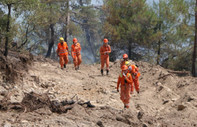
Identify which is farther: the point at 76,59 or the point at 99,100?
the point at 76,59

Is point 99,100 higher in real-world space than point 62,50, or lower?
lower

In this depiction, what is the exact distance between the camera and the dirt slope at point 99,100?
6085mm

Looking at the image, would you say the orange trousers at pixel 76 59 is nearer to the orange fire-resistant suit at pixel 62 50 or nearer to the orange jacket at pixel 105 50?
the orange fire-resistant suit at pixel 62 50

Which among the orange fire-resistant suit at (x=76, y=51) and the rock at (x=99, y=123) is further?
the orange fire-resistant suit at (x=76, y=51)

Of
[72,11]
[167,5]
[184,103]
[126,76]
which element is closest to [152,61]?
[167,5]

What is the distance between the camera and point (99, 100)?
1051 cm

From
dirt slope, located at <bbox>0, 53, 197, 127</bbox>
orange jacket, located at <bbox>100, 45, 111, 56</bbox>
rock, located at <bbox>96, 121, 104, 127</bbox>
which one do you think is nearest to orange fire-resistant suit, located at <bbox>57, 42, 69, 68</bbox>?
dirt slope, located at <bbox>0, 53, 197, 127</bbox>

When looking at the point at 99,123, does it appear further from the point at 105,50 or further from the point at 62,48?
the point at 62,48

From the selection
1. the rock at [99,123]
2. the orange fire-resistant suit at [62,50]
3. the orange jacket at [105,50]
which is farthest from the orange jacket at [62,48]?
the rock at [99,123]

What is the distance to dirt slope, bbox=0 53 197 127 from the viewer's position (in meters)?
6.08

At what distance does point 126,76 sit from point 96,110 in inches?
80.2

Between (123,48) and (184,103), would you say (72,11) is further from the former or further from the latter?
(184,103)

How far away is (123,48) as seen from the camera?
26.0 meters

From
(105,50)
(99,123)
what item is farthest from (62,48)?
(99,123)
